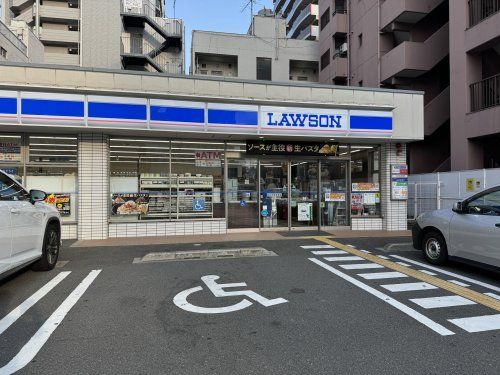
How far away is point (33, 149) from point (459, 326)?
398 inches

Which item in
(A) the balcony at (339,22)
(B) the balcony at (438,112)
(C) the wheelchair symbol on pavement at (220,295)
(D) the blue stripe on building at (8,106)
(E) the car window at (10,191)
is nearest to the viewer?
(C) the wheelchair symbol on pavement at (220,295)

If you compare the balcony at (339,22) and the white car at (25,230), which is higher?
the balcony at (339,22)

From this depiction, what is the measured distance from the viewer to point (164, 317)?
4320 millimetres

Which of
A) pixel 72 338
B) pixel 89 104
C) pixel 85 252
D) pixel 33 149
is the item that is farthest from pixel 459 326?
pixel 33 149

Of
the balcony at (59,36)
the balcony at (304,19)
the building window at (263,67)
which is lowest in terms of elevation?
the building window at (263,67)

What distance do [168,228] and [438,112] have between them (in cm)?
1498

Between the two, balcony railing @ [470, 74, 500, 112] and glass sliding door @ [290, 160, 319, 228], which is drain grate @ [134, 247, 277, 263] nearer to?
glass sliding door @ [290, 160, 319, 228]

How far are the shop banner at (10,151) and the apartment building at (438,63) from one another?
635 inches

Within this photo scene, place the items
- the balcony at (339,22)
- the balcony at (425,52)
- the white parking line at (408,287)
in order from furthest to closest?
1. the balcony at (339,22)
2. the balcony at (425,52)
3. the white parking line at (408,287)

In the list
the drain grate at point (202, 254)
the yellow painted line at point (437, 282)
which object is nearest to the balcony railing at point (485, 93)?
the yellow painted line at point (437, 282)

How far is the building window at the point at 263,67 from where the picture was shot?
111ft

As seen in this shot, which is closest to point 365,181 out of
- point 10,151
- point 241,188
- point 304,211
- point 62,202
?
point 304,211

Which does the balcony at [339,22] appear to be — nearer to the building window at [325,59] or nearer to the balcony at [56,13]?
the building window at [325,59]

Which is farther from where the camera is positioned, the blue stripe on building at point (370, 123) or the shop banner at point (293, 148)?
the shop banner at point (293, 148)
